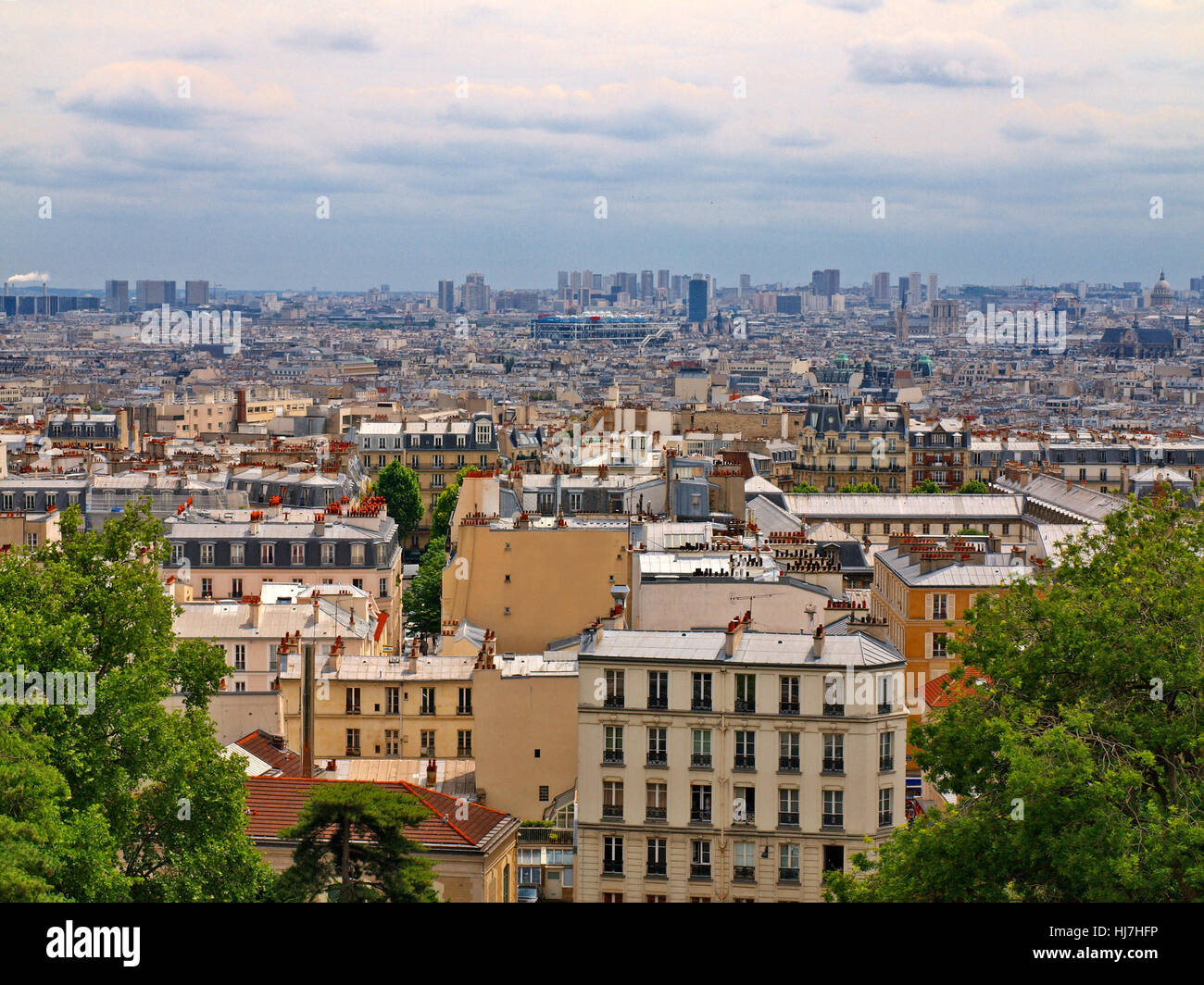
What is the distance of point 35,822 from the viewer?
45.7ft

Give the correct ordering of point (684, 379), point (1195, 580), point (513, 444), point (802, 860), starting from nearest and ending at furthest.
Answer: point (1195, 580) → point (802, 860) → point (513, 444) → point (684, 379)

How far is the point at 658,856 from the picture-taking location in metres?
21.1

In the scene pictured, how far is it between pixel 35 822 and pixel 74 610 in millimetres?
4006

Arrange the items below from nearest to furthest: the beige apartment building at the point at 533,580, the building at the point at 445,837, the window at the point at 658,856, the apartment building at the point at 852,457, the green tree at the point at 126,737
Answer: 1. the green tree at the point at 126,737
2. the building at the point at 445,837
3. the window at the point at 658,856
4. the beige apartment building at the point at 533,580
5. the apartment building at the point at 852,457

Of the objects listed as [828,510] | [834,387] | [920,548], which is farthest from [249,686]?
[834,387]

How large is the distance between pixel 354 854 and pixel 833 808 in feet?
20.6

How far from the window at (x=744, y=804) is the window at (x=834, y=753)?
89 cm

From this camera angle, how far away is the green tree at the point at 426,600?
1660 inches

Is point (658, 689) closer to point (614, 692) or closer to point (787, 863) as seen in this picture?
point (614, 692)

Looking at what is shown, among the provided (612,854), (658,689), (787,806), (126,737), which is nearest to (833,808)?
(787,806)

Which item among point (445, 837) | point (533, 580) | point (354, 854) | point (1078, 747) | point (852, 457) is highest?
point (1078, 747)

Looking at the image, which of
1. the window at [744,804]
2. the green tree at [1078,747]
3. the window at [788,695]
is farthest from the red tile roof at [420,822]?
the green tree at [1078,747]

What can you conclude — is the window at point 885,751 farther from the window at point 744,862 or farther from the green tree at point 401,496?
the green tree at point 401,496
